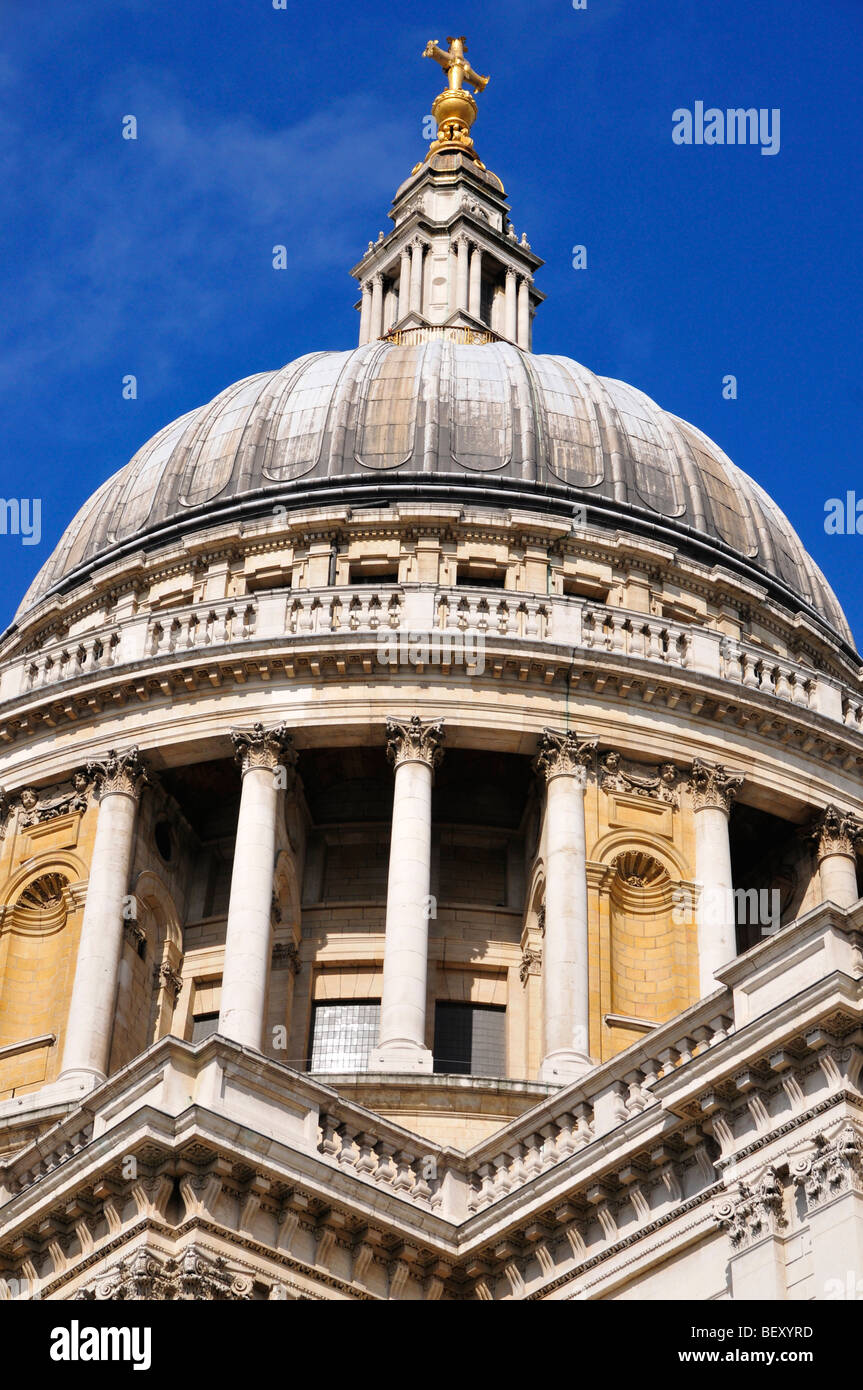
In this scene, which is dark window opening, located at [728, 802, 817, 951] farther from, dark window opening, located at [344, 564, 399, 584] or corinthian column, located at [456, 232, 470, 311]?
corinthian column, located at [456, 232, 470, 311]

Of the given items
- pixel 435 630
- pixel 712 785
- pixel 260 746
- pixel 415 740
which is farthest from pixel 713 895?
pixel 260 746

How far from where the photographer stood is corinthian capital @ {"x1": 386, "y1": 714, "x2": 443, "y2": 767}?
34.6 meters

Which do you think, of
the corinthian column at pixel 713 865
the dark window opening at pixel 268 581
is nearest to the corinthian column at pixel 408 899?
the corinthian column at pixel 713 865

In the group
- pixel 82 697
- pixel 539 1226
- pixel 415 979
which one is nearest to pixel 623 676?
pixel 415 979

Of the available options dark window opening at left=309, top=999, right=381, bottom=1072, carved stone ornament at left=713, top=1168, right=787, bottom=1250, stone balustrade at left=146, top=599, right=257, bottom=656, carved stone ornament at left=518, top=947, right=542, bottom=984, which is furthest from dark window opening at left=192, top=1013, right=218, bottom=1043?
carved stone ornament at left=713, top=1168, right=787, bottom=1250

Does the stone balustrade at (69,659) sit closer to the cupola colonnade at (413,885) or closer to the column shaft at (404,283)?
the cupola colonnade at (413,885)

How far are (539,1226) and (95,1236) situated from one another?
14.0 feet

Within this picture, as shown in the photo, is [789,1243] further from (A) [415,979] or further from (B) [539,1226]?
(A) [415,979]

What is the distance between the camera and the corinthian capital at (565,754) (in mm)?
34750

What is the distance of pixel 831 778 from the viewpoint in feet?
120

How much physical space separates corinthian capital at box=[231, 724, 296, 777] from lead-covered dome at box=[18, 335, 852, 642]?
7.38 meters

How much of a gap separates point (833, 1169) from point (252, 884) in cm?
1645
